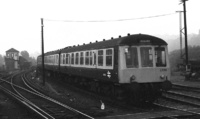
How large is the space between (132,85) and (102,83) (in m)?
3.67

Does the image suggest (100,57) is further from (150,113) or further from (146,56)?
(150,113)

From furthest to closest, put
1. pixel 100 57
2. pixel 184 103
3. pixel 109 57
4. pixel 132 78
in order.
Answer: pixel 100 57 → pixel 109 57 → pixel 184 103 → pixel 132 78

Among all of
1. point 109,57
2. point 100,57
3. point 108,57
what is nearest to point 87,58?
point 100,57

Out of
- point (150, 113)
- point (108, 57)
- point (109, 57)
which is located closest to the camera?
point (150, 113)

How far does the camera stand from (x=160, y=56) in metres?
12.7

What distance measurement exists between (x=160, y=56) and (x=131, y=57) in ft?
5.02

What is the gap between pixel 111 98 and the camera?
14.2 metres

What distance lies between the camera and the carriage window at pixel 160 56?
12586 millimetres

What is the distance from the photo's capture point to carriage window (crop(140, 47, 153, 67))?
12383 millimetres

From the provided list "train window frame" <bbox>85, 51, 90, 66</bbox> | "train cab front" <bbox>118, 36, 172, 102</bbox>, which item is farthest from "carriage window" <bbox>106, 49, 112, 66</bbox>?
"train window frame" <bbox>85, 51, 90, 66</bbox>

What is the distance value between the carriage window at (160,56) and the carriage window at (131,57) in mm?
1090

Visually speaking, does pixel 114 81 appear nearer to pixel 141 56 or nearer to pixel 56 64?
pixel 141 56

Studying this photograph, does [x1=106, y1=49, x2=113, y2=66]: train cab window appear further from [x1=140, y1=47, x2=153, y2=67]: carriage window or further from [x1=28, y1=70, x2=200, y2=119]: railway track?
[x1=28, y1=70, x2=200, y2=119]: railway track

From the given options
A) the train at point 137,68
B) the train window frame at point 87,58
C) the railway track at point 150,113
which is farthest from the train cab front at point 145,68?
the train window frame at point 87,58
